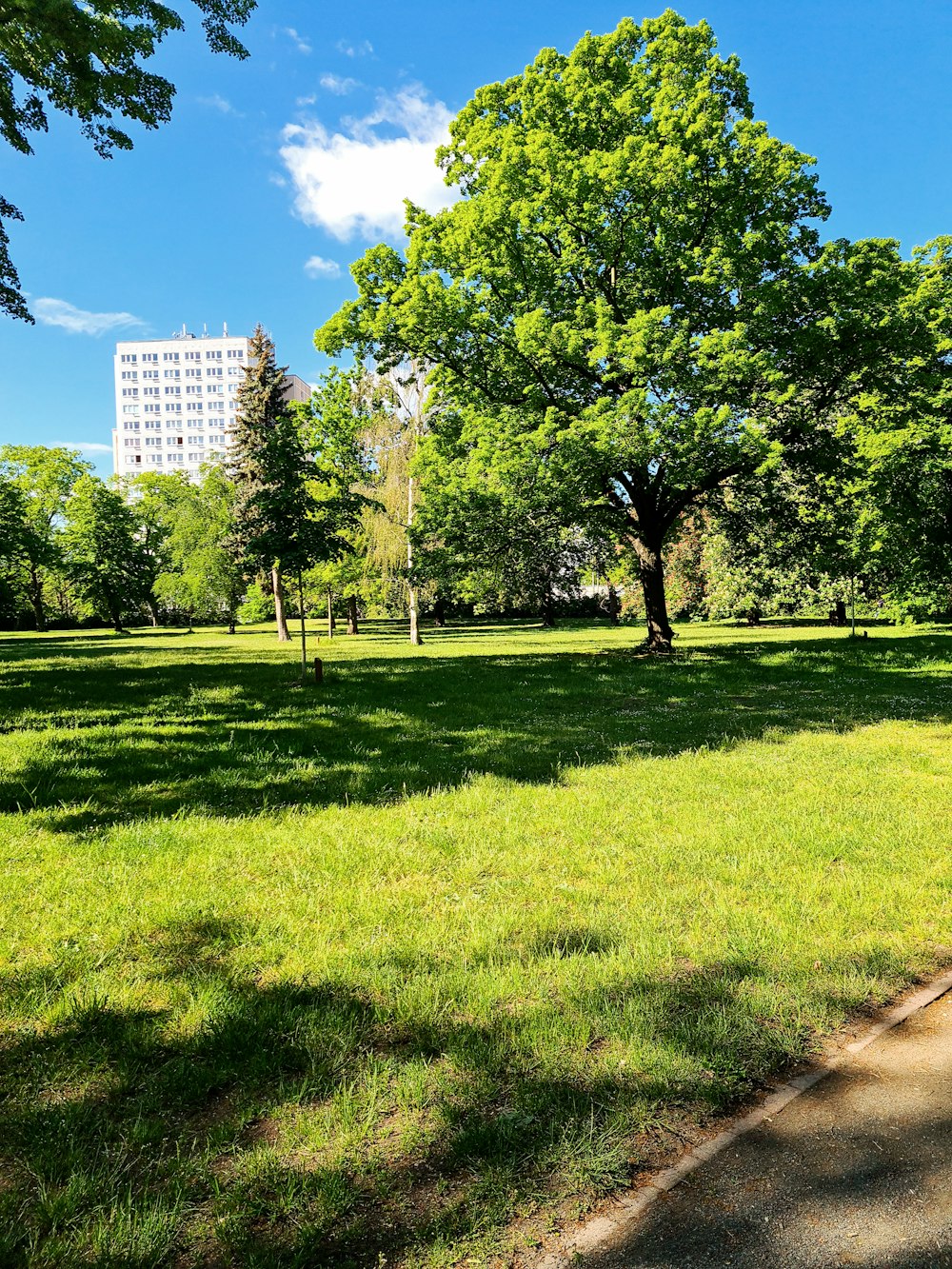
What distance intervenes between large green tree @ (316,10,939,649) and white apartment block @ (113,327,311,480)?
115462 millimetres

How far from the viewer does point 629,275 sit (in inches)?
730

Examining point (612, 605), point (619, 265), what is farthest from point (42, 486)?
point (619, 265)

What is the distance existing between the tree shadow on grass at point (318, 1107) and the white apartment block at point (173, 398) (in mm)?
133829

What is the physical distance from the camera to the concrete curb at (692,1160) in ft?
6.80

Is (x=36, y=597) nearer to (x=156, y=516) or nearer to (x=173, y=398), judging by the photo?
(x=156, y=516)

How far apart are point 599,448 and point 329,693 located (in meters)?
8.78

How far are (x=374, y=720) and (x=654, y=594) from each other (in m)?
13.4

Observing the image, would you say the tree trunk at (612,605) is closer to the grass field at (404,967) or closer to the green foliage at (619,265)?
the green foliage at (619,265)

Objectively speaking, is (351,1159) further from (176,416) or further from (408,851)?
(176,416)

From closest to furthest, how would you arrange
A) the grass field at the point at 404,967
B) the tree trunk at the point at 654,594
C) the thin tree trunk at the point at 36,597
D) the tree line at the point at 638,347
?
the grass field at the point at 404,967
the tree line at the point at 638,347
the tree trunk at the point at 654,594
the thin tree trunk at the point at 36,597

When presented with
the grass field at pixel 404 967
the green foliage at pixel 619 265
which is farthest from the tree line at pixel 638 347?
the grass field at pixel 404 967

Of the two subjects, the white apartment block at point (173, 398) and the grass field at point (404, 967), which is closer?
the grass field at point (404, 967)

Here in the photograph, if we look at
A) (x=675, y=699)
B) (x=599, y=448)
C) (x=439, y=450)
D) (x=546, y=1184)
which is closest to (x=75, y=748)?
(x=546, y=1184)

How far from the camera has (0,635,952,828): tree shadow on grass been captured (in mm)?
7129
